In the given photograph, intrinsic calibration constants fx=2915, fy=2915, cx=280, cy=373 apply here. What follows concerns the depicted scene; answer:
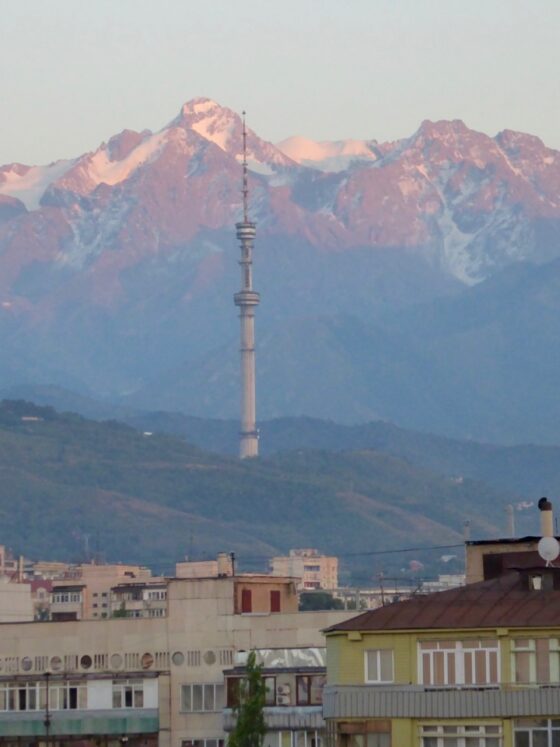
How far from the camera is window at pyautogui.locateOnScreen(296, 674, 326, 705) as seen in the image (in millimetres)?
70438

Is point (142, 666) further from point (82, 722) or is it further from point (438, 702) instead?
point (438, 702)

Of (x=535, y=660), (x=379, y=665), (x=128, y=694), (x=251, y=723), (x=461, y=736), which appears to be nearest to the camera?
(x=461, y=736)

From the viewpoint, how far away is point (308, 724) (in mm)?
67188

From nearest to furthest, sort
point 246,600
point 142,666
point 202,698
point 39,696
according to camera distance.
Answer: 1. point 202,698
2. point 39,696
3. point 142,666
4. point 246,600

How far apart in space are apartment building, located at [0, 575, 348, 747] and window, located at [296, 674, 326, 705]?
620 centimetres

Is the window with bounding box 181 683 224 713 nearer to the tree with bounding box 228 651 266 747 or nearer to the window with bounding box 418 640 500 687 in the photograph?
the tree with bounding box 228 651 266 747

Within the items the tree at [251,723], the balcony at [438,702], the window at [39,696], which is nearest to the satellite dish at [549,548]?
the balcony at [438,702]

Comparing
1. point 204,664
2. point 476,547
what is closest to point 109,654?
point 204,664

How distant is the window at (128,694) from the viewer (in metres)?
81.1

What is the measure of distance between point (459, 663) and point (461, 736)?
151 centimetres

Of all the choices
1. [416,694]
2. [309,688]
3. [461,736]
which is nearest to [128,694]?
[309,688]

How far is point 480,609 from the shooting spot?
5666cm

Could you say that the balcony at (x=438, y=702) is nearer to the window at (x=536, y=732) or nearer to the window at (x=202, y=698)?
the window at (x=536, y=732)

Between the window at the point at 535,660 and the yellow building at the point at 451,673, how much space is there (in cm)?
2
